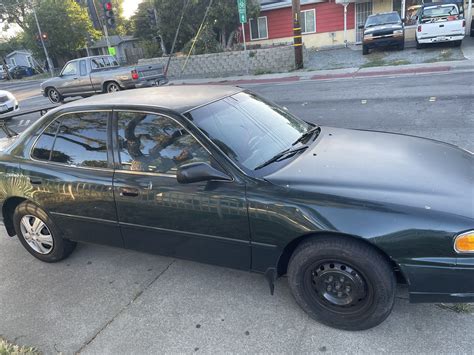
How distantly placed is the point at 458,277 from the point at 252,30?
2690 cm

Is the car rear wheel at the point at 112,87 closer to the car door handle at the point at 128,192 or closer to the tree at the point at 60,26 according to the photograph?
the car door handle at the point at 128,192

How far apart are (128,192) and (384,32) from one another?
687 inches

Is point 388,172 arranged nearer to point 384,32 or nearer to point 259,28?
point 384,32

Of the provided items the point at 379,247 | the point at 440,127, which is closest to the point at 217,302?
the point at 379,247

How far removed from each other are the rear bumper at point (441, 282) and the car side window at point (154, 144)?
1538 mm

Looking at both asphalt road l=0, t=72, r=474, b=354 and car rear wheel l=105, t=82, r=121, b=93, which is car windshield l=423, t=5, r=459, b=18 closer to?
car rear wheel l=105, t=82, r=121, b=93


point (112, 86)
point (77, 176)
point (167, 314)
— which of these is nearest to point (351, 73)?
point (112, 86)

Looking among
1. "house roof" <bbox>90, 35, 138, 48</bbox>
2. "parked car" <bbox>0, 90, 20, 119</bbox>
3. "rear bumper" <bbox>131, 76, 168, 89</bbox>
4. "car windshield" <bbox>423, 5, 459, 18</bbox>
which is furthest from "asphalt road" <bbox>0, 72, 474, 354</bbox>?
"house roof" <bbox>90, 35, 138, 48</bbox>

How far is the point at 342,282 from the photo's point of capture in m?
2.54

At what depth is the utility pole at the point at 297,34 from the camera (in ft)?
51.7

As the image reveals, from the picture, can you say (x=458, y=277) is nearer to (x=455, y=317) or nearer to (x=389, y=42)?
(x=455, y=317)

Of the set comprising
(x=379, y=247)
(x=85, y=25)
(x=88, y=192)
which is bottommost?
(x=379, y=247)

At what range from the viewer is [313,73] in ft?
52.5

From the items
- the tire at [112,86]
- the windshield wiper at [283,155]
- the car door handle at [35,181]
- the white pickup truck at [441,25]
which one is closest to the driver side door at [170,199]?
the windshield wiper at [283,155]
